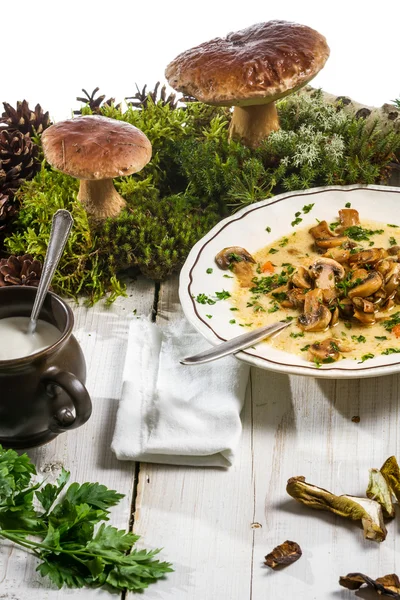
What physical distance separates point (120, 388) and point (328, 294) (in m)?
0.82

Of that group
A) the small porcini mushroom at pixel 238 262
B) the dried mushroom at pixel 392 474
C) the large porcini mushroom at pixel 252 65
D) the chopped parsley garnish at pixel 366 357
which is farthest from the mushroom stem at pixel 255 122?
the dried mushroom at pixel 392 474

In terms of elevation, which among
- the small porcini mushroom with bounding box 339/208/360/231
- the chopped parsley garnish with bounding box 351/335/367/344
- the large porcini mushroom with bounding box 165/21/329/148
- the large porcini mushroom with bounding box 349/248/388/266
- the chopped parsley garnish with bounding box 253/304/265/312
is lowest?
the chopped parsley garnish with bounding box 253/304/265/312

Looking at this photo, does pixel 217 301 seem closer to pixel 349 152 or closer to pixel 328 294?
pixel 328 294

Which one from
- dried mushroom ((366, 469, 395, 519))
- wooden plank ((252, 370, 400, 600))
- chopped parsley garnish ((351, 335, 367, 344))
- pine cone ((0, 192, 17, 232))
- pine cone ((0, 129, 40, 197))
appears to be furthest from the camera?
pine cone ((0, 129, 40, 197))

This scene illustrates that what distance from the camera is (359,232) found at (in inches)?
139

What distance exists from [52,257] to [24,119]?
4.66 feet

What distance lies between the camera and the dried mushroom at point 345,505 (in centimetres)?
247

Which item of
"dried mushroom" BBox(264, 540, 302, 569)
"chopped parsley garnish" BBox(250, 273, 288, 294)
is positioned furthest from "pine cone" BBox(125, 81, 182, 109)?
"dried mushroom" BBox(264, 540, 302, 569)

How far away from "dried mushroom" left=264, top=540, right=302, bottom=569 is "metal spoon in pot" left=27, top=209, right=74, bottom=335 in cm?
100

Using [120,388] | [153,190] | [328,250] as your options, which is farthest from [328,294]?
[153,190]

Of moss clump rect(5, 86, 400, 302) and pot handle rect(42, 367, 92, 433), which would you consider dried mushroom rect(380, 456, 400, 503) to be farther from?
moss clump rect(5, 86, 400, 302)

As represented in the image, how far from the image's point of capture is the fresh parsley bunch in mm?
2350

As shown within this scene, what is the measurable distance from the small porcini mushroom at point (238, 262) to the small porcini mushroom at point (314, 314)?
1.04 feet

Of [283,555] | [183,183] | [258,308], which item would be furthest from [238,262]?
[283,555]
